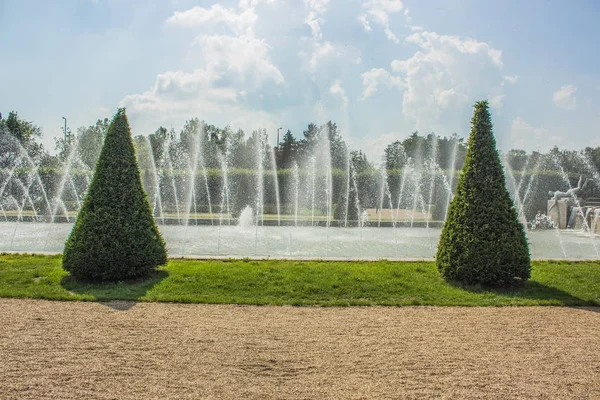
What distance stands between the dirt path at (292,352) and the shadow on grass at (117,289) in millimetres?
262

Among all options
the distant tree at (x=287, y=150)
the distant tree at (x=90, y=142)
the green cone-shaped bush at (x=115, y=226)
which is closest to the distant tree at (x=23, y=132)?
the distant tree at (x=90, y=142)

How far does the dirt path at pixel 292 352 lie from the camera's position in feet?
13.9

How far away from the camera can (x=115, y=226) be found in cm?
824

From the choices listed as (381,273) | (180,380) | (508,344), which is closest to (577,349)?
(508,344)

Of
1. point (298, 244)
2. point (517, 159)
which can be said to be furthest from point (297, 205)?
point (517, 159)

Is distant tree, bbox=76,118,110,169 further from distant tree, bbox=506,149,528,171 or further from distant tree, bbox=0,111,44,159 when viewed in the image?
distant tree, bbox=506,149,528,171

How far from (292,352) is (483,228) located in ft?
15.1

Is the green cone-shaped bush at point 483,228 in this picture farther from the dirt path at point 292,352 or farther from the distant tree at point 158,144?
the distant tree at point 158,144

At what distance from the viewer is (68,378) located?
4359 millimetres

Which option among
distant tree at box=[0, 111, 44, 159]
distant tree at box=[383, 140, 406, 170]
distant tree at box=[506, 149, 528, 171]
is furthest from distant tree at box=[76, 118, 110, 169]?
distant tree at box=[506, 149, 528, 171]

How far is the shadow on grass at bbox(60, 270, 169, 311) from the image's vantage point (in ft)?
23.9

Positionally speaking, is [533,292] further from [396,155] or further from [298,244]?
[396,155]

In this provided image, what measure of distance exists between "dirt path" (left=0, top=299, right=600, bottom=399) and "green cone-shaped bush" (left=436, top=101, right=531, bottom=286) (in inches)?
42.2

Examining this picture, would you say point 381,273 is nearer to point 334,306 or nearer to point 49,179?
point 334,306
